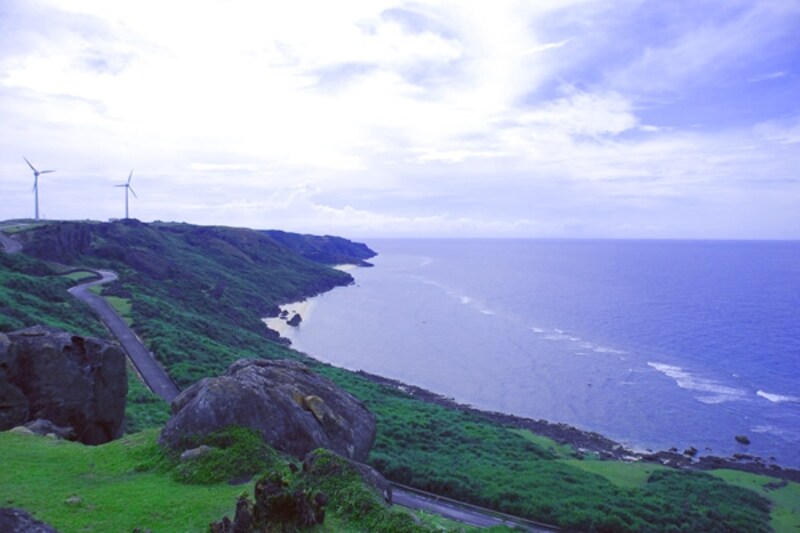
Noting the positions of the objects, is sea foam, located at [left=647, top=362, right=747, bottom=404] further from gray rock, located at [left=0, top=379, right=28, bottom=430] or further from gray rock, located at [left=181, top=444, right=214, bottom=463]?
gray rock, located at [left=0, top=379, right=28, bottom=430]

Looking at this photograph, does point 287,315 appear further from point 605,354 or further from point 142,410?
point 142,410

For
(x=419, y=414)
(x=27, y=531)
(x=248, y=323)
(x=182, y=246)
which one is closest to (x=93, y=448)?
(x=27, y=531)

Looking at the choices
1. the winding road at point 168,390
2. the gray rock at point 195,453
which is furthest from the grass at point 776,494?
the gray rock at point 195,453

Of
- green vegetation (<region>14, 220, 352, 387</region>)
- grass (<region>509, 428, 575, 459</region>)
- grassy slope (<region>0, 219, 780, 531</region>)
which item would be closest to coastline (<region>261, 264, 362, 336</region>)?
Answer: green vegetation (<region>14, 220, 352, 387</region>)

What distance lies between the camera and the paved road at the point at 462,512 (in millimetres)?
28562

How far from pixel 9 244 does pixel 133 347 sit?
44745mm

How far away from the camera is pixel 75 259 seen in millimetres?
85125

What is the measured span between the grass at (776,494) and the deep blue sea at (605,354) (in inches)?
300

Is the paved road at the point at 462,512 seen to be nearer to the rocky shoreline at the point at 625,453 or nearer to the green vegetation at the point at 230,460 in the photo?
the green vegetation at the point at 230,460

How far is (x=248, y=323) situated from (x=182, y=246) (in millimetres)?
60468

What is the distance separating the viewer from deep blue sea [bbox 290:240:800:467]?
60.0 m

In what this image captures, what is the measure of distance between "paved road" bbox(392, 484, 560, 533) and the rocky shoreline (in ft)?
65.1

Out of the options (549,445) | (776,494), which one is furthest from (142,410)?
(776,494)

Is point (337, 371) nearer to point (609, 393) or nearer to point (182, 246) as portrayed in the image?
point (609, 393)
